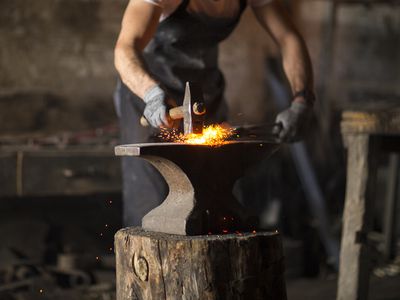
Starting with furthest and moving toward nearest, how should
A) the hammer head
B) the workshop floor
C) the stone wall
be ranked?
the stone wall < the workshop floor < the hammer head

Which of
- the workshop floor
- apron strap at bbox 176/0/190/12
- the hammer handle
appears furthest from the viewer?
the workshop floor

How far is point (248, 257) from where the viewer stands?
244 centimetres

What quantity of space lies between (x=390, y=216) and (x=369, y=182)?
183 centimetres

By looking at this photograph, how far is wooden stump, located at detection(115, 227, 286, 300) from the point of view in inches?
94.2

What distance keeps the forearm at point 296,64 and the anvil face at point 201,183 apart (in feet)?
2.77

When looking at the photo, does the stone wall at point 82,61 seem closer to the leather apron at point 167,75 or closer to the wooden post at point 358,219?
the leather apron at point 167,75

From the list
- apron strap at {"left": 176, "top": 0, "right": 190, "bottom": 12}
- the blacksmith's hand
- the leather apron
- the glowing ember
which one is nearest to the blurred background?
the leather apron

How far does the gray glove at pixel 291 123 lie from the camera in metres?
3.23

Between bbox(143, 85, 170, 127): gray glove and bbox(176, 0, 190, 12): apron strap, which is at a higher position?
bbox(176, 0, 190, 12): apron strap

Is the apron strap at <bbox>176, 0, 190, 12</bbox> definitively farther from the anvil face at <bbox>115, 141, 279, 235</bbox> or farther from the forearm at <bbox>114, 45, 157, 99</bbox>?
the anvil face at <bbox>115, 141, 279, 235</bbox>

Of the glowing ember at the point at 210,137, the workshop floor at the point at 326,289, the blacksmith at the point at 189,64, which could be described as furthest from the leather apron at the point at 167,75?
the workshop floor at the point at 326,289

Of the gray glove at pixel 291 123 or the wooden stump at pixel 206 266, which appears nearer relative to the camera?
the wooden stump at pixel 206 266

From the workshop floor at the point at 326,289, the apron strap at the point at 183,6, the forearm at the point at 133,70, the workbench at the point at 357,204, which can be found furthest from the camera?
the workshop floor at the point at 326,289

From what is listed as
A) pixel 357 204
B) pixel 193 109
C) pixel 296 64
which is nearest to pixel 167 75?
pixel 296 64
